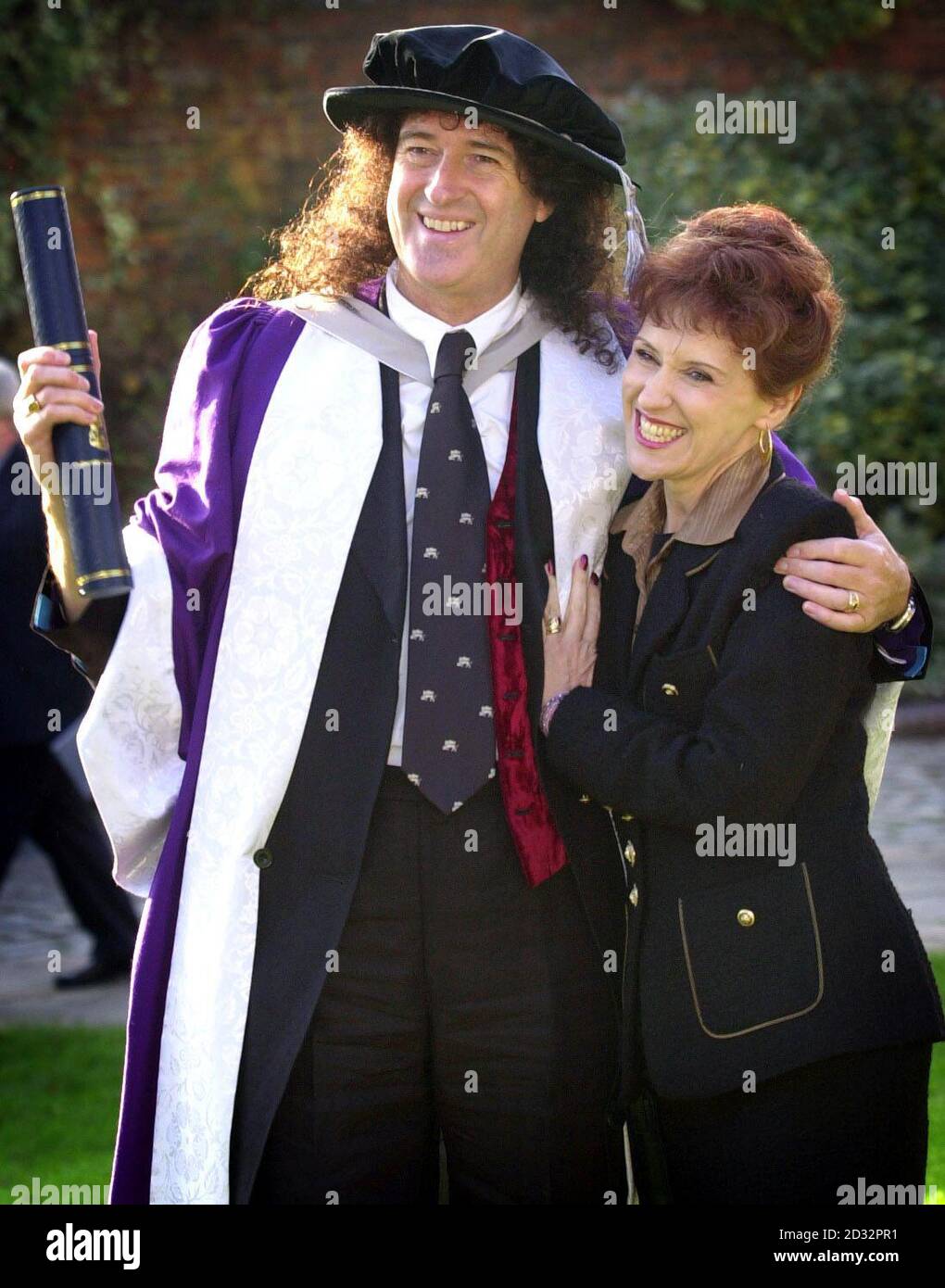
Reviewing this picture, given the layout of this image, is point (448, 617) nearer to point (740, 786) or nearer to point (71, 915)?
point (740, 786)

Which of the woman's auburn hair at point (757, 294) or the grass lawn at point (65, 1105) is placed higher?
the woman's auburn hair at point (757, 294)

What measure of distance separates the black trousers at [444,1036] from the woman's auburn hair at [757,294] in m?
0.75

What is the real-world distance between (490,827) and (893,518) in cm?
755

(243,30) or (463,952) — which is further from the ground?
(243,30)

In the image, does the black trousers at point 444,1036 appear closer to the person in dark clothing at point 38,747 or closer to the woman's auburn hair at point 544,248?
the woman's auburn hair at point 544,248

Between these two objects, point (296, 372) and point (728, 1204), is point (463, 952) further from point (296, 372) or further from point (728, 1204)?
point (296, 372)

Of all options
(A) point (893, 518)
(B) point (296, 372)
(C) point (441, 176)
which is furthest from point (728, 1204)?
(A) point (893, 518)

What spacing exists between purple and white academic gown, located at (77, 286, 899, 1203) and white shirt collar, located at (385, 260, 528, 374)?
0.13ft

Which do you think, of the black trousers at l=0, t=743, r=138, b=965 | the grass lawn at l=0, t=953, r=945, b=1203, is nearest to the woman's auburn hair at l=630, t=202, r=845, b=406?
the grass lawn at l=0, t=953, r=945, b=1203

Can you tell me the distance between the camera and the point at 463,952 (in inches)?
104

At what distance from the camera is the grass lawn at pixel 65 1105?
4234 millimetres

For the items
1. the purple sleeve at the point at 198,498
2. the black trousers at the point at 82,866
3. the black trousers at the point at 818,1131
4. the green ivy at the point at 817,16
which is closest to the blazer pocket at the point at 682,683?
the black trousers at the point at 818,1131
